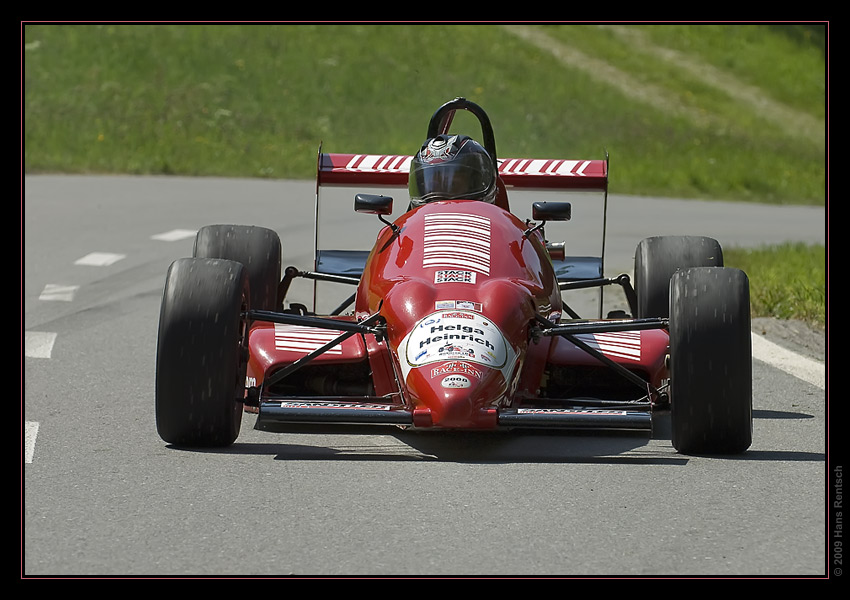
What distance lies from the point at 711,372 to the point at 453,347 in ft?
3.73

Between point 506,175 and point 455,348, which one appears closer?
point 455,348

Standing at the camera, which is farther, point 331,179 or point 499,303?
point 331,179

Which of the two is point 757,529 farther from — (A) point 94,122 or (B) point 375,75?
(B) point 375,75

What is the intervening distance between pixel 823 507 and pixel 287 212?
570 inches

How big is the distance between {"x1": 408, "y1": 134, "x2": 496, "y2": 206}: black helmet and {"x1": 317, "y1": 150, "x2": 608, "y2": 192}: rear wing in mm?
1236

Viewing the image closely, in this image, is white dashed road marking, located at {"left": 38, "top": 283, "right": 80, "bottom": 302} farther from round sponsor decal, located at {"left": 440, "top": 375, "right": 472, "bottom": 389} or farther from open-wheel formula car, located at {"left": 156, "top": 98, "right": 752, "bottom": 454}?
round sponsor decal, located at {"left": 440, "top": 375, "right": 472, "bottom": 389}

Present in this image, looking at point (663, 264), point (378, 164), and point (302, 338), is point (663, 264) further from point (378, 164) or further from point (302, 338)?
point (302, 338)

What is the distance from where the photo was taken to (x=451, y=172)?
8500mm

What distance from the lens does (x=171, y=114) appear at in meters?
31.4

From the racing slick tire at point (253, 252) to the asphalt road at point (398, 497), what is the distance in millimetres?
837

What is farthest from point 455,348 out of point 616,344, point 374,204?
point 374,204

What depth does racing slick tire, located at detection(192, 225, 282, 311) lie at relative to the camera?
8.87 metres
